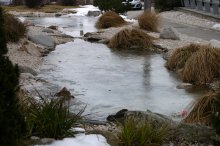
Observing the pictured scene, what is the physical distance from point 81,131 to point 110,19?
18018 mm

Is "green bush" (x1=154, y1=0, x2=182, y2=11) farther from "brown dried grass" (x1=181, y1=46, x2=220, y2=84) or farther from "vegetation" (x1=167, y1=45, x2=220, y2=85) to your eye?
"brown dried grass" (x1=181, y1=46, x2=220, y2=84)

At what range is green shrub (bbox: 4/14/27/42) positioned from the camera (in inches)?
597

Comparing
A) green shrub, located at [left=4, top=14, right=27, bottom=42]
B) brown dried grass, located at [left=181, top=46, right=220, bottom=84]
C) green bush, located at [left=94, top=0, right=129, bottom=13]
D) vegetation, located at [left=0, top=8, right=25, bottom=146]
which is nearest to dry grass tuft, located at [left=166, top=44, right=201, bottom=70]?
brown dried grass, located at [left=181, top=46, right=220, bottom=84]

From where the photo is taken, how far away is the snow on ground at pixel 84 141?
5.61 meters

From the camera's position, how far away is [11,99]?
4512mm

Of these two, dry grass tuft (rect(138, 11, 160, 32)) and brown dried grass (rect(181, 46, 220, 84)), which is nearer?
brown dried grass (rect(181, 46, 220, 84))

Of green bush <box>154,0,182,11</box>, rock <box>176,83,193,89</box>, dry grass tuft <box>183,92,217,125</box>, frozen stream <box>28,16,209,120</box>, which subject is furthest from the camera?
green bush <box>154,0,182,11</box>

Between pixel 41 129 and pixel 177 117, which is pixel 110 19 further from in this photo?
pixel 41 129

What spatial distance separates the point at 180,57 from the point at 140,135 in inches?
270

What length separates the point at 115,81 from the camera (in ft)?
36.0

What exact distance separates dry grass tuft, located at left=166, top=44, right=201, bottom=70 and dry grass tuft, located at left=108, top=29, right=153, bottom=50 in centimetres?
382

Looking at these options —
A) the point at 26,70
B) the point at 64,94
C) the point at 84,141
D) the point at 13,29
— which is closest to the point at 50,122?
the point at 84,141

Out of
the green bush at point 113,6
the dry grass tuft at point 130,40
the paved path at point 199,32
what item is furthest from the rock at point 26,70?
the green bush at point 113,6

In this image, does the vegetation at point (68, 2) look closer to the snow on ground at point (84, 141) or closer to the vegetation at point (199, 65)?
the vegetation at point (199, 65)
